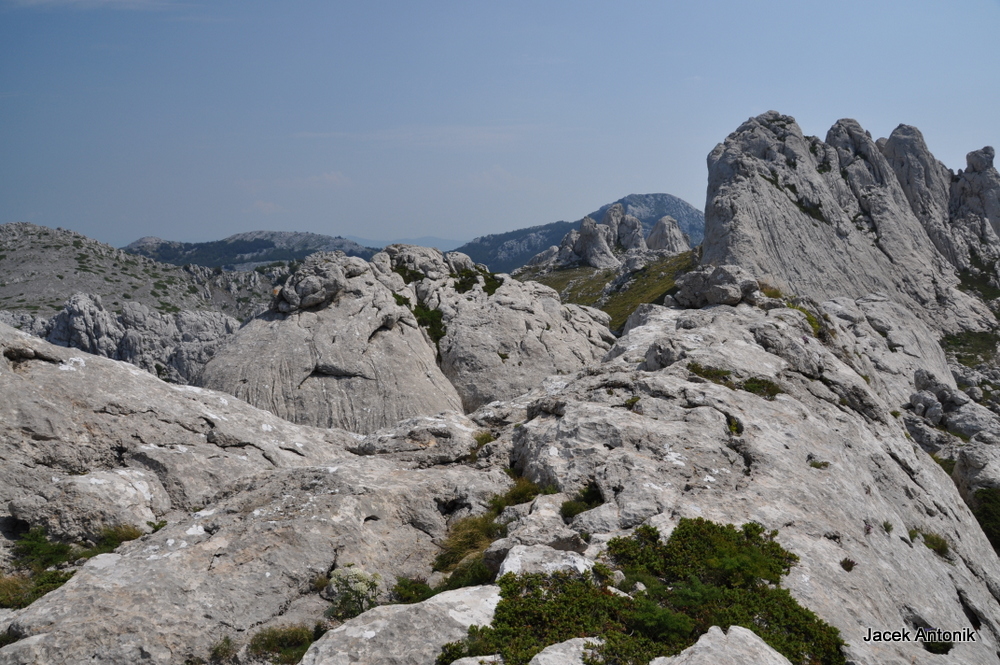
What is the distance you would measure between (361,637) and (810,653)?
6.92m

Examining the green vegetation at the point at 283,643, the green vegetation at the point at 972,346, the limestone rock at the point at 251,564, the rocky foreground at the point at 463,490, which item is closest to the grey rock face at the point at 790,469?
the rocky foreground at the point at 463,490

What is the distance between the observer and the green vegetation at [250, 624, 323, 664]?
9.53m

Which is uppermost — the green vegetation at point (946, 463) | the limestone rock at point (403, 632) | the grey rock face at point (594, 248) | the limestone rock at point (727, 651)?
the grey rock face at point (594, 248)

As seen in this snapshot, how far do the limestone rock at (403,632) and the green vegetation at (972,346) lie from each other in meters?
101

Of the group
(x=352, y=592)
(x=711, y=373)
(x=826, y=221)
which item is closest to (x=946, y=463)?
(x=711, y=373)

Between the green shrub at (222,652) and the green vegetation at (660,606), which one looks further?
the green shrub at (222,652)

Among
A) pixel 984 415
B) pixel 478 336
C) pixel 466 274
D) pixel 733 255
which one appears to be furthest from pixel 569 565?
pixel 733 255

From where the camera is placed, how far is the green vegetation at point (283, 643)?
31.3ft

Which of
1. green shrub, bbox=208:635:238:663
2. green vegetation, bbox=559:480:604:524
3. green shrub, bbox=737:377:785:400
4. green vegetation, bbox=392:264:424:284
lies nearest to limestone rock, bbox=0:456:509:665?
green shrub, bbox=208:635:238:663

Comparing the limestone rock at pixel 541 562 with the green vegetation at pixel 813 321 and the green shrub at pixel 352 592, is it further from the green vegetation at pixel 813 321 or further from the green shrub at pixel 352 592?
the green vegetation at pixel 813 321

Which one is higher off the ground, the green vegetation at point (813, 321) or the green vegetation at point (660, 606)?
the green vegetation at point (813, 321)

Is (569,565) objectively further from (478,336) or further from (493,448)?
(478,336)

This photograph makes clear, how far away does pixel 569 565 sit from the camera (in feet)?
34.3

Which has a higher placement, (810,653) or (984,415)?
(810,653)
